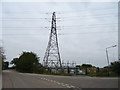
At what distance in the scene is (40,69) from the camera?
88.9 metres

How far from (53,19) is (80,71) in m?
18.0

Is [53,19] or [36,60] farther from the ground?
[53,19]

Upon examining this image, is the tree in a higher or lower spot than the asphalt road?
higher

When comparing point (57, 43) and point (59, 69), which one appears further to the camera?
point (59, 69)

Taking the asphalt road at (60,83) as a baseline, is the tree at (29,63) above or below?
above

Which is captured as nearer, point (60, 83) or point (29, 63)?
point (60, 83)

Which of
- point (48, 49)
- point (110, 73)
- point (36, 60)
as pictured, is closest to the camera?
point (110, 73)

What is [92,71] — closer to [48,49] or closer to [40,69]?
[48,49]

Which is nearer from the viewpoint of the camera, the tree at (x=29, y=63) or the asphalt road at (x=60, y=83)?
the asphalt road at (x=60, y=83)

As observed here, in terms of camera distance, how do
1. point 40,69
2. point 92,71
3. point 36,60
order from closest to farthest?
1. point 92,71
2. point 40,69
3. point 36,60

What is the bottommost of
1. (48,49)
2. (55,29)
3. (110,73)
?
(110,73)

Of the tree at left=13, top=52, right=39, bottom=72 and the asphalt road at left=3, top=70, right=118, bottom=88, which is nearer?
the asphalt road at left=3, top=70, right=118, bottom=88

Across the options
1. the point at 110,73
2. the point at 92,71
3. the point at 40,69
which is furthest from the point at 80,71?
the point at 40,69

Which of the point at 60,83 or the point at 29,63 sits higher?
the point at 29,63
